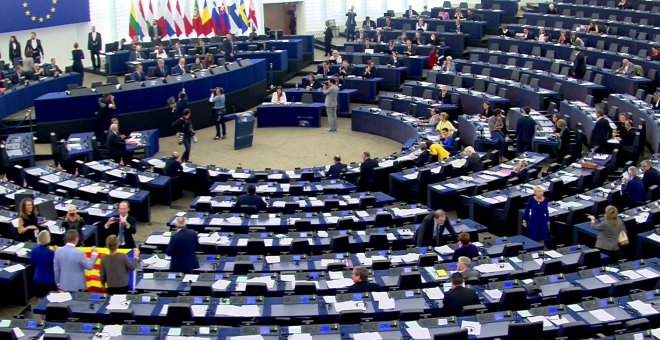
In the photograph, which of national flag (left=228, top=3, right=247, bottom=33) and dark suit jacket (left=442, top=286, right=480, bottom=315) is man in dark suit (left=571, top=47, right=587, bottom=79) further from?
dark suit jacket (left=442, top=286, right=480, bottom=315)

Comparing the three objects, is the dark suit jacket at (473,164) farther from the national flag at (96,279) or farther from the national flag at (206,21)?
the national flag at (206,21)

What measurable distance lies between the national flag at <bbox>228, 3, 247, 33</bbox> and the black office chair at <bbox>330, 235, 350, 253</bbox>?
28.7 m

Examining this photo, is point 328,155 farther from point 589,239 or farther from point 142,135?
point 589,239

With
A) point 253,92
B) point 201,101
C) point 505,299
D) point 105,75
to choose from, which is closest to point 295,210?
point 505,299

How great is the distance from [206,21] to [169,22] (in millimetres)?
2079

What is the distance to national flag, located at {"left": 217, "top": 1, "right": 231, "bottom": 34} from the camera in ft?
144

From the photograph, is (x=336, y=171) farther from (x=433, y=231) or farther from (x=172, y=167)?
(x=433, y=231)

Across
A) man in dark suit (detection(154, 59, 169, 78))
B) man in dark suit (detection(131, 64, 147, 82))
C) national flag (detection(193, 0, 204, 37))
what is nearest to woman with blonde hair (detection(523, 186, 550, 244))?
man in dark suit (detection(131, 64, 147, 82))

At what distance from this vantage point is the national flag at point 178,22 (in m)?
42.3

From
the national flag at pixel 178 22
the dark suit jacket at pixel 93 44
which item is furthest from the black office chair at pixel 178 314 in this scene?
the national flag at pixel 178 22

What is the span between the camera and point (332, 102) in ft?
103

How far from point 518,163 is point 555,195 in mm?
2191

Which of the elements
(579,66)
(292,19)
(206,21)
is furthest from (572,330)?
(292,19)

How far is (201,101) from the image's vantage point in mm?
32500
